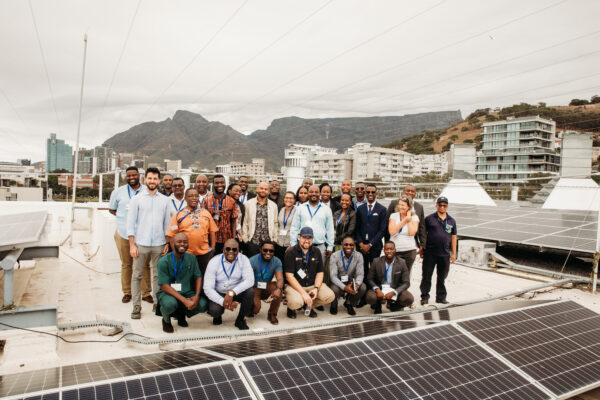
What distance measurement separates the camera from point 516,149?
70.8m

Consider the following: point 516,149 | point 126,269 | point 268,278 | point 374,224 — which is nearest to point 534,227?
point 374,224

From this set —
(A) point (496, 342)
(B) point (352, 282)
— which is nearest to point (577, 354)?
(A) point (496, 342)

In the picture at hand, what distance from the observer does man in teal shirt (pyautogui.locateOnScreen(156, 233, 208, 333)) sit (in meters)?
4.25

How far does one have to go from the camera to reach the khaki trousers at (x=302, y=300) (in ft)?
16.0

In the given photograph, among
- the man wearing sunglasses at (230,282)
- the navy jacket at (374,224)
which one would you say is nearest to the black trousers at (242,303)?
the man wearing sunglasses at (230,282)

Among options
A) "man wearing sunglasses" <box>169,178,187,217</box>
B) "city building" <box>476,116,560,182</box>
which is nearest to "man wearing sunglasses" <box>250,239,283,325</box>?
"man wearing sunglasses" <box>169,178,187,217</box>

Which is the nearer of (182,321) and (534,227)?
(182,321)

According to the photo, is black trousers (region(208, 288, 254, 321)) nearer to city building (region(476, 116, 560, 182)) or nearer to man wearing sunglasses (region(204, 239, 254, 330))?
man wearing sunglasses (region(204, 239, 254, 330))

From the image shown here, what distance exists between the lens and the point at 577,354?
11.4ft

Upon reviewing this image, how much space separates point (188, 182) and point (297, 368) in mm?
5093

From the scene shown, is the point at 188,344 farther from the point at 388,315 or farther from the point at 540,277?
the point at 540,277

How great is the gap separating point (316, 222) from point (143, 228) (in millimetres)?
2390

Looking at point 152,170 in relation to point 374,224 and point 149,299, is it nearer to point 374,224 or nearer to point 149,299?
→ point 149,299

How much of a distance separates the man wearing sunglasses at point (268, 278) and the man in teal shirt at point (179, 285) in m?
0.72
